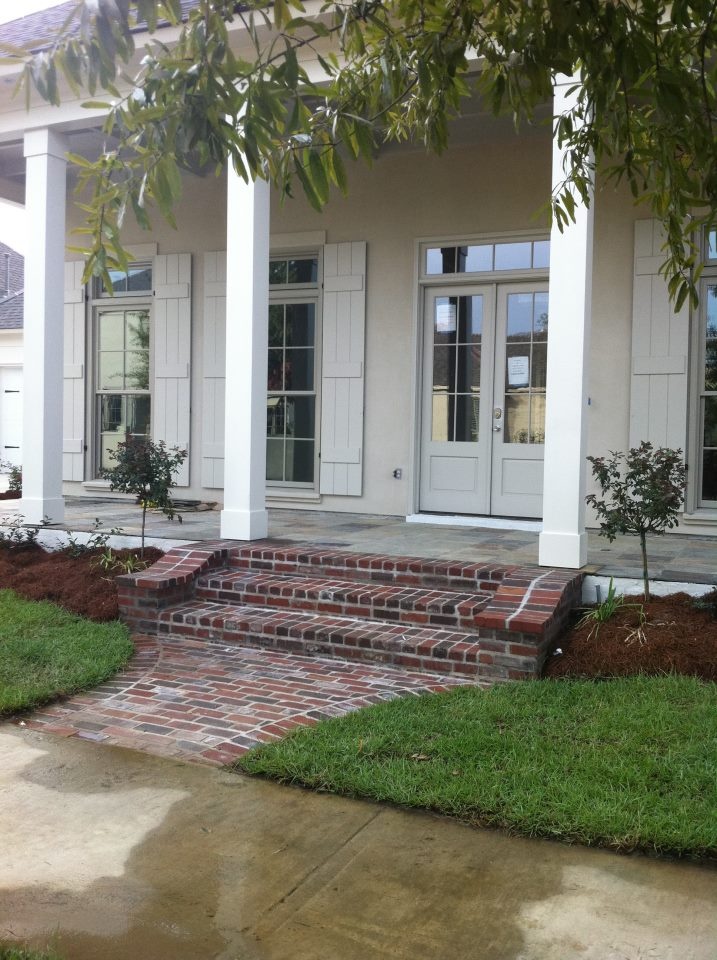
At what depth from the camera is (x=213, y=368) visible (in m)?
9.66

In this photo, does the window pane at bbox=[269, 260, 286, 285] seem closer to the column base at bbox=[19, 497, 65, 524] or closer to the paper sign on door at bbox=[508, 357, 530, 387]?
the paper sign on door at bbox=[508, 357, 530, 387]

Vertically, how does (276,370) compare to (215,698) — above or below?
above

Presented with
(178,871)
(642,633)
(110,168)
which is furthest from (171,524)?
(110,168)

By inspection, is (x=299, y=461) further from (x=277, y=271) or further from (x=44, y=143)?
(x=44, y=143)

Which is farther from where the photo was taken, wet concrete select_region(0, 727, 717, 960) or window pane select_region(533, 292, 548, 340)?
window pane select_region(533, 292, 548, 340)

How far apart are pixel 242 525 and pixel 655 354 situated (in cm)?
377

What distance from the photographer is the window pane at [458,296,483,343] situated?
844 cm

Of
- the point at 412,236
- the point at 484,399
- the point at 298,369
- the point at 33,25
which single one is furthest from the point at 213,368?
the point at 33,25

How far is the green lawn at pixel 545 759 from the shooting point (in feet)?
10.1

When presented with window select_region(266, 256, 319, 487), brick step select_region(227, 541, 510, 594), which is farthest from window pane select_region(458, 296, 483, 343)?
brick step select_region(227, 541, 510, 594)

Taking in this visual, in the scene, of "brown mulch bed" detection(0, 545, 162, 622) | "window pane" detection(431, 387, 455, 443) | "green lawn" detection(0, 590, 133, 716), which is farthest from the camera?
"window pane" detection(431, 387, 455, 443)

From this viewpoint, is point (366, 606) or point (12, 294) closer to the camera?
point (366, 606)

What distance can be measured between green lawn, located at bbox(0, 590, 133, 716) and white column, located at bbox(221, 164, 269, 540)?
4.59 ft

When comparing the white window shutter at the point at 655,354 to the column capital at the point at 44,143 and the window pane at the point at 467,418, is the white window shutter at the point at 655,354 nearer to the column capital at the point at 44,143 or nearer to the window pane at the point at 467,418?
the window pane at the point at 467,418
